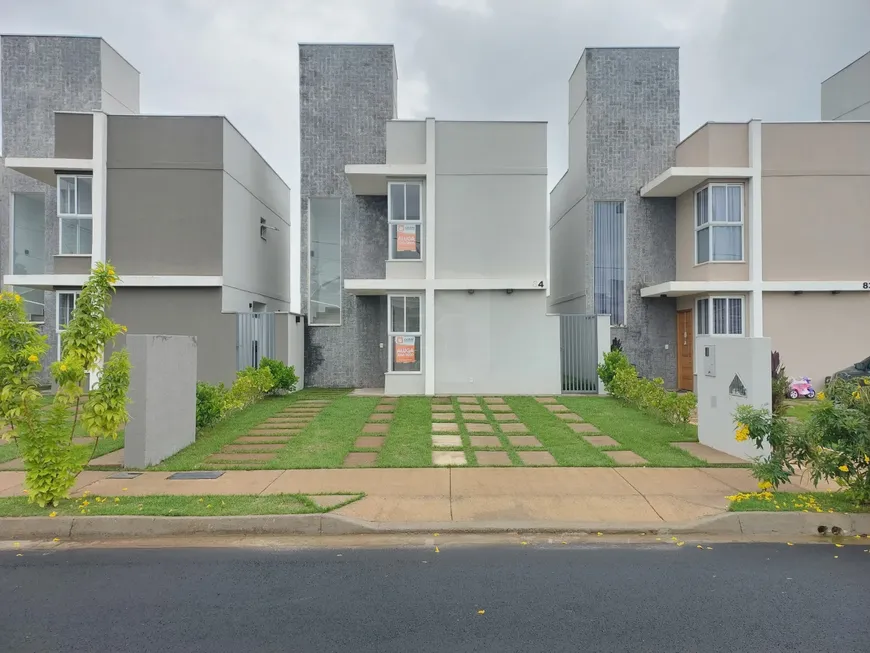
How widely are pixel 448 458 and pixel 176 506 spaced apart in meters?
3.90

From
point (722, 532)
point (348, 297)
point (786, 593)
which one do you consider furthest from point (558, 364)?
point (786, 593)

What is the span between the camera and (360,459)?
821cm

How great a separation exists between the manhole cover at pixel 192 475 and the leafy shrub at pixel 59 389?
124 centimetres

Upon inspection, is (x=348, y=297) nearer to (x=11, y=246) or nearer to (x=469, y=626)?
(x=11, y=246)

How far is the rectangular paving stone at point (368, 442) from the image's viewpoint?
9047mm

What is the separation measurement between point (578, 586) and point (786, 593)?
5.31 feet

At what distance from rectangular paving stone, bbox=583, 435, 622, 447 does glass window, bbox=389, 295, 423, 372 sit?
649cm

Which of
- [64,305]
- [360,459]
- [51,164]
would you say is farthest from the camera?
[64,305]

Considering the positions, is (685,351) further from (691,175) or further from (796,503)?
(796,503)

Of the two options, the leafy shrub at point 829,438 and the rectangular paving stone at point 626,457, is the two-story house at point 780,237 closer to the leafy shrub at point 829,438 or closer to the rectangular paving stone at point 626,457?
the rectangular paving stone at point 626,457

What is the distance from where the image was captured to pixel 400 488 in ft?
22.3

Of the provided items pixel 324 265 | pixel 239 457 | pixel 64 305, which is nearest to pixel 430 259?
pixel 324 265

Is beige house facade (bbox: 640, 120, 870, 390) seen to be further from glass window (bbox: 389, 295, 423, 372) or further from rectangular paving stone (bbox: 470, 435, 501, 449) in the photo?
rectangular paving stone (bbox: 470, 435, 501, 449)

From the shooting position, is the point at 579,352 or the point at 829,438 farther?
the point at 579,352
